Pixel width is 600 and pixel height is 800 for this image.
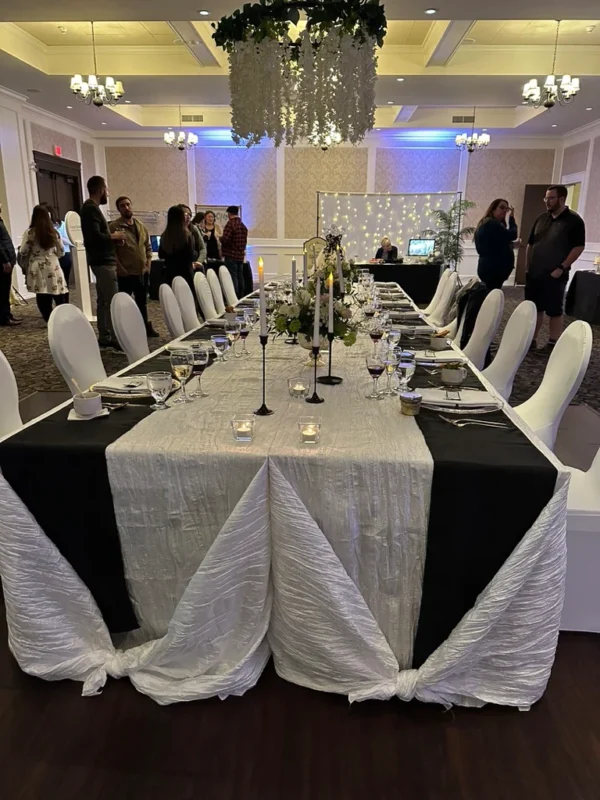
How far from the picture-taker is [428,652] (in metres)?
1.63

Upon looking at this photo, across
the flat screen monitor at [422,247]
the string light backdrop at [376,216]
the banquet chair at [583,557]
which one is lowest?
the banquet chair at [583,557]

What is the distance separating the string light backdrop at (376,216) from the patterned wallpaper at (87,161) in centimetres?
485

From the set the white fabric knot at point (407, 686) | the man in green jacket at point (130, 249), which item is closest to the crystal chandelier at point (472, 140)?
the man in green jacket at point (130, 249)

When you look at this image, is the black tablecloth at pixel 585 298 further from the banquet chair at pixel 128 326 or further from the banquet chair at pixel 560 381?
the banquet chair at pixel 128 326

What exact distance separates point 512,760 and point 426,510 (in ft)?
2.18

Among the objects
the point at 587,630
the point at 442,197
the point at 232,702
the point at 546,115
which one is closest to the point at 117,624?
the point at 232,702

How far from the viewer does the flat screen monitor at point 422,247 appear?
10703mm

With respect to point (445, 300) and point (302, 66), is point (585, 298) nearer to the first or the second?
point (445, 300)

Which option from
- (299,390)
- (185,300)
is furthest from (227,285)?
(299,390)

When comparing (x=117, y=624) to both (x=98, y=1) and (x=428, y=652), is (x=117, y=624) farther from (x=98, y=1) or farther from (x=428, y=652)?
(x=98, y=1)

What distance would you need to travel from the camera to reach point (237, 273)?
29.3 feet

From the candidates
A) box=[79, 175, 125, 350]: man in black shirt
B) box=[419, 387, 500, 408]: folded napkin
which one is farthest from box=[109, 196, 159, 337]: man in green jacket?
box=[419, 387, 500, 408]: folded napkin

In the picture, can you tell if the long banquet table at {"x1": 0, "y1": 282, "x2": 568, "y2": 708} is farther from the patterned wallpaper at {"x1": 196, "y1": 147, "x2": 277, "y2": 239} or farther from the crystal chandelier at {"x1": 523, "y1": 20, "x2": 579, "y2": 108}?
the patterned wallpaper at {"x1": 196, "y1": 147, "x2": 277, "y2": 239}

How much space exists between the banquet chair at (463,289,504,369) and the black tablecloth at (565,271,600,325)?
4.96m
